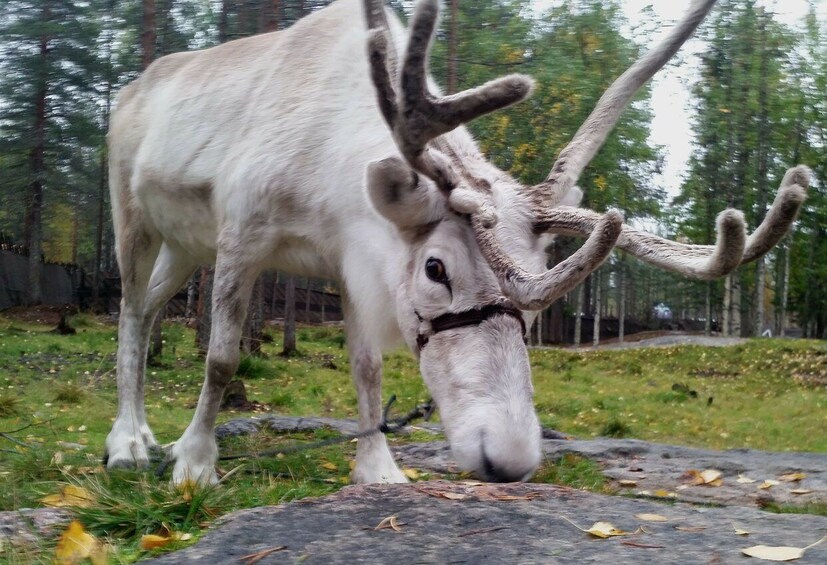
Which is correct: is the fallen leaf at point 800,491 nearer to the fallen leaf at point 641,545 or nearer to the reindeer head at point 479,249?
the reindeer head at point 479,249

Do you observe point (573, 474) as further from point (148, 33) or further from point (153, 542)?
point (148, 33)

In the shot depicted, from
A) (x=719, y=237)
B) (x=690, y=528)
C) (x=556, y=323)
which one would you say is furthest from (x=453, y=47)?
(x=556, y=323)


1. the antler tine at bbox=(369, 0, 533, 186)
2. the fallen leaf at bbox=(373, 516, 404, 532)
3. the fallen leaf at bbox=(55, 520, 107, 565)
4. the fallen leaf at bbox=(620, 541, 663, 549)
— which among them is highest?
the antler tine at bbox=(369, 0, 533, 186)

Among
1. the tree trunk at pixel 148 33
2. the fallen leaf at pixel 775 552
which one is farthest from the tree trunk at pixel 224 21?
the fallen leaf at pixel 775 552

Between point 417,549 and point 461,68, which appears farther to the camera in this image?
point 461,68

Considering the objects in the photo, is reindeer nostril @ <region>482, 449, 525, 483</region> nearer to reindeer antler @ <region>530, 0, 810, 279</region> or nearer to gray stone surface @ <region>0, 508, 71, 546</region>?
reindeer antler @ <region>530, 0, 810, 279</region>

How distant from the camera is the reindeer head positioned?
9.38 ft

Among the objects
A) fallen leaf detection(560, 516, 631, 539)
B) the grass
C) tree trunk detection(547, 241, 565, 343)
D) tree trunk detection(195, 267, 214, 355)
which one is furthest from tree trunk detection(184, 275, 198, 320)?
fallen leaf detection(560, 516, 631, 539)

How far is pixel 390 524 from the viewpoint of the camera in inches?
103

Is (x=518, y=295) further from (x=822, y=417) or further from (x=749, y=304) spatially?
(x=749, y=304)

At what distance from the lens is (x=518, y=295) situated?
293 centimetres

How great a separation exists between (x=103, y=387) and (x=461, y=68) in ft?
17.4

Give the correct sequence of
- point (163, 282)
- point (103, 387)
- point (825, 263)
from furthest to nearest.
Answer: point (825, 263) < point (103, 387) < point (163, 282)

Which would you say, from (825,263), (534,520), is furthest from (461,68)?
(825,263)
